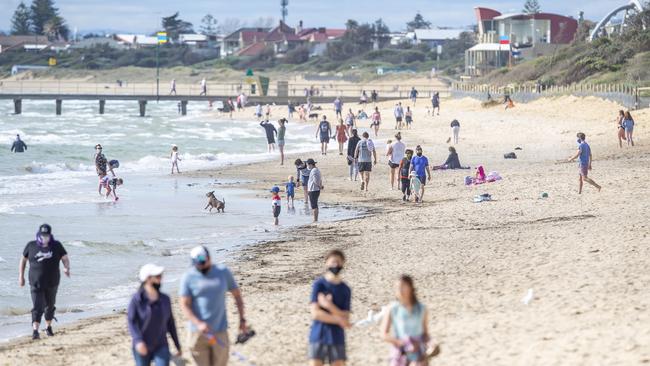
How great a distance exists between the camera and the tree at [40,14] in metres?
189

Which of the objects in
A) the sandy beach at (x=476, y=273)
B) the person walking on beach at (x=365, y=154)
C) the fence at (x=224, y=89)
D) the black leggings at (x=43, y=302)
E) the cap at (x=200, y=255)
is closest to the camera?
the cap at (x=200, y=255)

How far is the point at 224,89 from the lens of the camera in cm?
10588

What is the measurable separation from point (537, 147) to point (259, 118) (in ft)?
Answer: 106

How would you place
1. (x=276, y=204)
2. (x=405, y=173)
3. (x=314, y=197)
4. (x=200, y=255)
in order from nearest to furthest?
(x=200, y=255) → (x=276, y=204) → (x=314, y=197) → (x=405, y=173)

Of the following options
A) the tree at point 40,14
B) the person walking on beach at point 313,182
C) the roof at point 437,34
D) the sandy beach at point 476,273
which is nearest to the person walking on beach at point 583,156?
the sandy beach at point 476,273

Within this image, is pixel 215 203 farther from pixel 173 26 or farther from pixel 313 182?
pixel 173 26

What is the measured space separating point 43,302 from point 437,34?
152471 mm

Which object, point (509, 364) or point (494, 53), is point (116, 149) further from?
point (494, 53)

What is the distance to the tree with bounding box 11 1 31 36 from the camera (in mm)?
190000

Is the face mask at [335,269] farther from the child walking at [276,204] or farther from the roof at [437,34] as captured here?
the roof at [437,34]

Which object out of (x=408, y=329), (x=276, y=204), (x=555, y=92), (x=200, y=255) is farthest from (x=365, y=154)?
(x=555, y=92)

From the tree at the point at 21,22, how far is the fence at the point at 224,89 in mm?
64884

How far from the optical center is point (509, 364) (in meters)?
9.70

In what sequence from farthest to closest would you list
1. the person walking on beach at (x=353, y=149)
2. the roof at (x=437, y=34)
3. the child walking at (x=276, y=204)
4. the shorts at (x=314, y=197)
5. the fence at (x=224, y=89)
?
1. the roof at (x=437, y=34)
2. the fence at (x=224, y=89)
3. the person walking on beach at (x=353, y=149)
4. the shorts at (x=314, y=197)
5. the child walking at (x=276, y=204)
